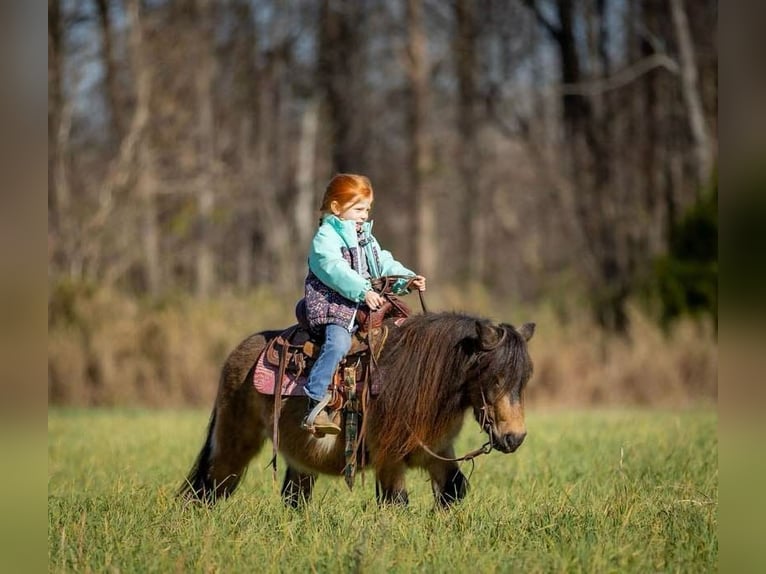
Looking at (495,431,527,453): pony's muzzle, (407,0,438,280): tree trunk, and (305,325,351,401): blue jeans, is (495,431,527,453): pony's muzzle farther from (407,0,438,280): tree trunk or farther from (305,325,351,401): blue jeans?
(407,0,438,280): tree trunk

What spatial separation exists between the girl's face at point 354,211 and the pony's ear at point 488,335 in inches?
43.4

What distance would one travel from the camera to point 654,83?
28281 millimetres

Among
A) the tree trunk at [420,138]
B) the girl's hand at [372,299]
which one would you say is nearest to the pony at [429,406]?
the girl's hand at [372,299]

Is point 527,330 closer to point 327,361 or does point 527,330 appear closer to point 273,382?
point 327,361

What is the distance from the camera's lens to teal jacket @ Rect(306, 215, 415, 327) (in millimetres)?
6227

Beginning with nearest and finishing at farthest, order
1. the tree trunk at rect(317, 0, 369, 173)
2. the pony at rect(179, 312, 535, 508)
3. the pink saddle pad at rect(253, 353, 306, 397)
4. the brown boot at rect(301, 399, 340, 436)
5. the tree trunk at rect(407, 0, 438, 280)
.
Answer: the pony at rect(179, 312, 535, 508) < the brown boot at rect(301, 399, 340, 436) < the pink saddle pad at rect(253, 353, 306, 397) < the tree trunk at rect(407, 0, 438, 280) < the tree trunk at rect(317, 0, 369, 173)

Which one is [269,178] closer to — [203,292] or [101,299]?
[203,292]

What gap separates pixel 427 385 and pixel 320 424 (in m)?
0.72

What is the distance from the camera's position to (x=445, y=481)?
21.6 feet

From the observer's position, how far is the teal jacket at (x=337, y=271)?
6227 mm

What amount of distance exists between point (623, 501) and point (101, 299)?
560 inches

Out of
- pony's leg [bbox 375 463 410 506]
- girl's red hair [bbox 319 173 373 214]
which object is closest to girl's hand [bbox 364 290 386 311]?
girl's red hair [bbox 319 173 373 214]

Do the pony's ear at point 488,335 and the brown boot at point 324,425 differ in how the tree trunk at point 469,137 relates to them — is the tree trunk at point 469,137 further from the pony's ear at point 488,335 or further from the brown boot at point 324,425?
the pony's ear at point 488,335
